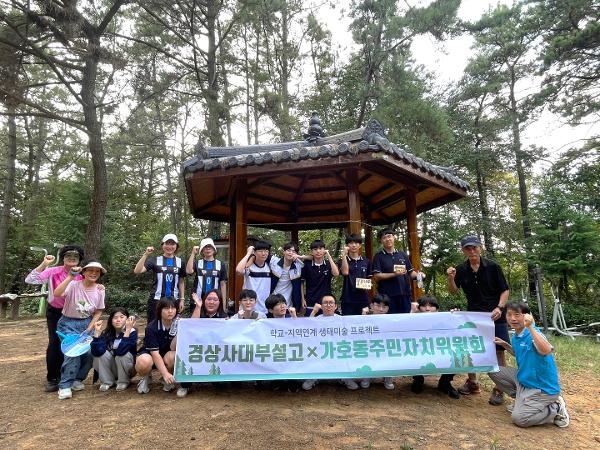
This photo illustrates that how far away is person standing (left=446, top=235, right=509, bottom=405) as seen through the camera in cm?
462

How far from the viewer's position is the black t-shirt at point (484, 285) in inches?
184

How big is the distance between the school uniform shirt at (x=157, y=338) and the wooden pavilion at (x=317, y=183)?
198 cm

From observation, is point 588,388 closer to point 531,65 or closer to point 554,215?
point 554,215

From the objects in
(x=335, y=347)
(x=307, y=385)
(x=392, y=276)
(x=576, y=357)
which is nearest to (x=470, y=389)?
(x=392, y=276)

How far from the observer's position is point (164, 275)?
507 centimetres

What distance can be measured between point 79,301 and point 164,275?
1.04m

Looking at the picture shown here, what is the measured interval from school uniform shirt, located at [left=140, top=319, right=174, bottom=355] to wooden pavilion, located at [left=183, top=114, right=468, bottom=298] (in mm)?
1984

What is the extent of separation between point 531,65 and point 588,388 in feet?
65.2

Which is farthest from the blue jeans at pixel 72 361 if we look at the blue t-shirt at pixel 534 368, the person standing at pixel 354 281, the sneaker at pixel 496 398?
the blue t-shirt at pixel 534 368

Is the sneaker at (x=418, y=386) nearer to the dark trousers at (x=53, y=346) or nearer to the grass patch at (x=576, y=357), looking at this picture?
the grass patch at (x=576, y=357)

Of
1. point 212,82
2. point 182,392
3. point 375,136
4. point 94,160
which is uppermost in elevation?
point 212,82

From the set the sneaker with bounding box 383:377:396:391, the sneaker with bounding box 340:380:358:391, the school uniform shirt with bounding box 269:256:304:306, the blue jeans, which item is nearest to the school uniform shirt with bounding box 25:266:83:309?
the blue jeans

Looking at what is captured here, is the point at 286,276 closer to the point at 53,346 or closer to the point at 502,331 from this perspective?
the point at 502,331

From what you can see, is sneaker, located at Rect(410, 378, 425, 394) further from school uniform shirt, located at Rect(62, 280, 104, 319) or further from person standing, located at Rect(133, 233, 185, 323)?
school uniform shirt, located at Rect(62, 280, 104, 319)
